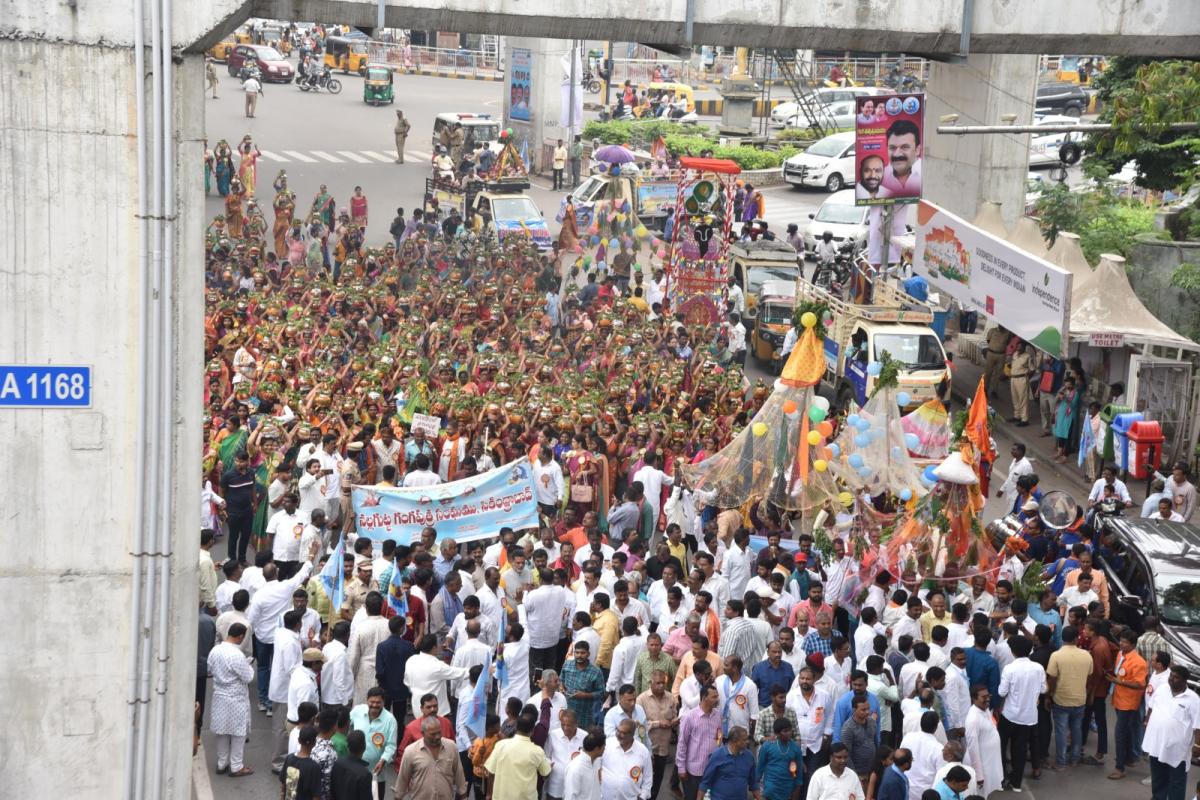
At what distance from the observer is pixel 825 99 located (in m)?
51.2

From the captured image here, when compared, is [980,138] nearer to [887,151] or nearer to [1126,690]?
[887,151]

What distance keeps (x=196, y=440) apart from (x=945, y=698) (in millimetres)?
5870

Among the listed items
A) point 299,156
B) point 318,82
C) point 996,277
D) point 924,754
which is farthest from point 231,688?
point 318,82

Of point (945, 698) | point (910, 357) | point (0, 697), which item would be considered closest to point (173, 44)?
point (0, 697)

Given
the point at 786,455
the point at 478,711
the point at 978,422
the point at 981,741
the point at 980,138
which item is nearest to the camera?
the point at 478,711

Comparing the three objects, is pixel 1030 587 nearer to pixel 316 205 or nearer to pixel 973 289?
pixel 973 289

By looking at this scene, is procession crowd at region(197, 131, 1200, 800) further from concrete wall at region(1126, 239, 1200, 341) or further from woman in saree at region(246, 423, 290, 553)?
concrete wall at region(1126, 239, 1200, 341)

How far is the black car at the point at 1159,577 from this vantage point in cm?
1386

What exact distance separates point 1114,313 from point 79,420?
1532 cm

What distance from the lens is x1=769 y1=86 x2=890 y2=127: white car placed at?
167 feet

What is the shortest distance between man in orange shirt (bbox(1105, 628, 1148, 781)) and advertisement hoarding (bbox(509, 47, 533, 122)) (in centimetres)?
3353

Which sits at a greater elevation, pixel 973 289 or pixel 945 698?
pixel 973 289

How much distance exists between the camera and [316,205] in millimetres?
30688

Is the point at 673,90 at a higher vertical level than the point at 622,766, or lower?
higher
